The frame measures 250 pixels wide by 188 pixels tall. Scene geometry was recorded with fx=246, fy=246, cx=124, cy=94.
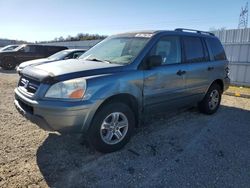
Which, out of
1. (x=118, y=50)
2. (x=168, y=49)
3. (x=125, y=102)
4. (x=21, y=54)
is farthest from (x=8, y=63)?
(x=125, y=102)

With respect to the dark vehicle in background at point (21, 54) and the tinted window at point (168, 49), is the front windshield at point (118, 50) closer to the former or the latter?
the tinted window at point (168, 49)

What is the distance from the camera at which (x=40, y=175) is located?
3217 mm

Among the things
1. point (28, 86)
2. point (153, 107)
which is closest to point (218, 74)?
point (153, 107)

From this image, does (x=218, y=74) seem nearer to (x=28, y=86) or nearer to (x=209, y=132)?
(x=209, y=132)

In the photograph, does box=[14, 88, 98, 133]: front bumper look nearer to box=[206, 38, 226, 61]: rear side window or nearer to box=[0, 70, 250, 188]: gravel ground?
box=[0, 70, 250, 188]: gravel ground

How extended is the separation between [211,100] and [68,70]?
4.03 meters

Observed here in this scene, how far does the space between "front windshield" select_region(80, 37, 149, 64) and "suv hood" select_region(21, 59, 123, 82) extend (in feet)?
1.12

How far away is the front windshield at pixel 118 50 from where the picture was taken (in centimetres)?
421

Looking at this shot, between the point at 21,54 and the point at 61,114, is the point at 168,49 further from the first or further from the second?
the point at 21,54

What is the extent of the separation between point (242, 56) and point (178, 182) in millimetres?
9566

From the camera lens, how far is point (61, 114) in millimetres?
3242

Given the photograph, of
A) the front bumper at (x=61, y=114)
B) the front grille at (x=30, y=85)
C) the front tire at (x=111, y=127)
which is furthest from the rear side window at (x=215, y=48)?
the front grille at (x=30, y=85)

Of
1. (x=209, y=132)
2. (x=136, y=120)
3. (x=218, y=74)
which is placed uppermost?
(x=218, y=74)

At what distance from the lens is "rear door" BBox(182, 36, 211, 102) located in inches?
201
